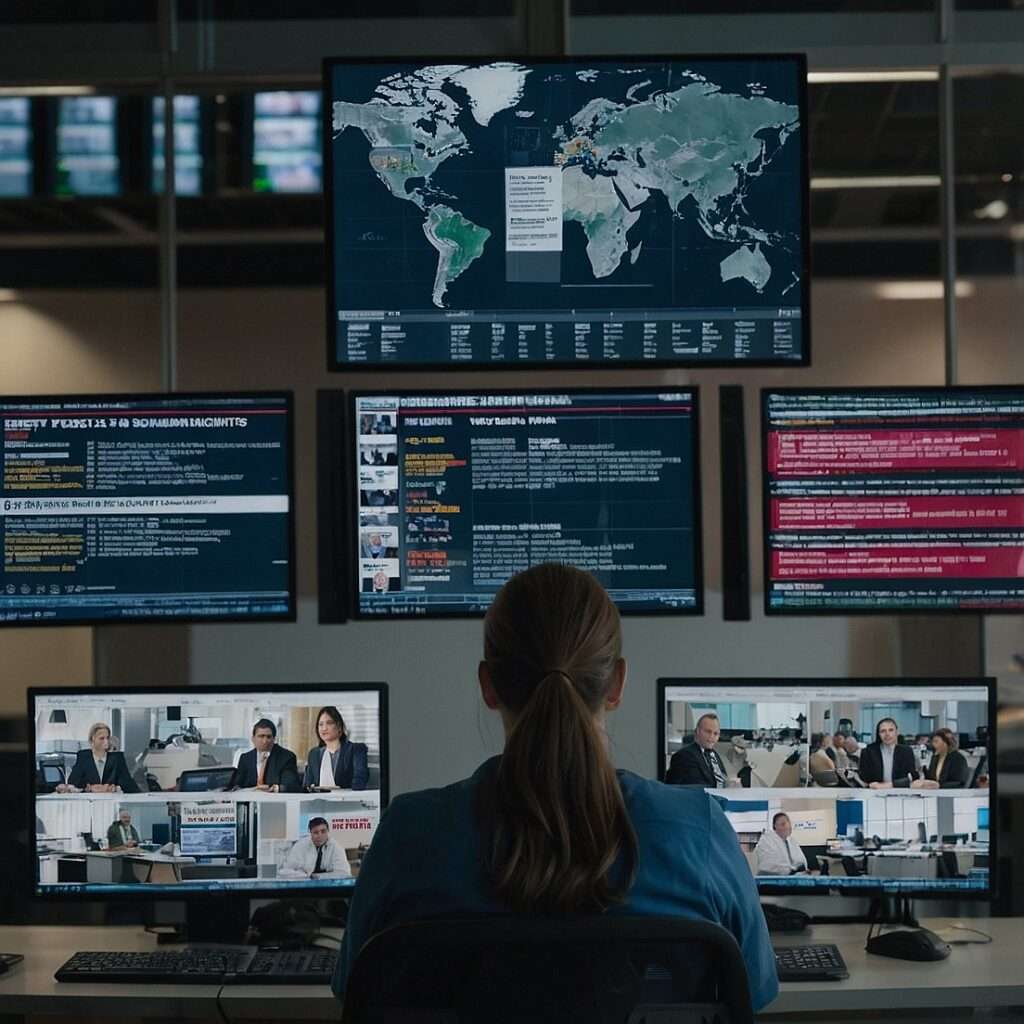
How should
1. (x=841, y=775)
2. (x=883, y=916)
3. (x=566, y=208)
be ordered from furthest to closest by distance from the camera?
(x=566, y=208) < (x=883, y=916) < (x=841, y=775)

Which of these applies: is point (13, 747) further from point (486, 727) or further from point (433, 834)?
point (433, 834)

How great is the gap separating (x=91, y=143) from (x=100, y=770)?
1.58 metres

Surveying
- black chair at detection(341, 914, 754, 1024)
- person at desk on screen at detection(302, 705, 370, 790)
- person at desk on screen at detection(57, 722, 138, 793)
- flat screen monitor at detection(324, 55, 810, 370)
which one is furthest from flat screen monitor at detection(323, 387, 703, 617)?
black chair at detection(341, 914, 754, 1024)

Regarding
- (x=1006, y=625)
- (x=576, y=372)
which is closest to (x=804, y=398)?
(x=576, y=372)

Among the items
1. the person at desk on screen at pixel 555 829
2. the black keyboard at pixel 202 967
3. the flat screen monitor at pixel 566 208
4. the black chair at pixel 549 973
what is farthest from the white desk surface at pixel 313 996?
the flat screen monitor at pixel 566 208

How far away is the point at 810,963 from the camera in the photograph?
243 cm

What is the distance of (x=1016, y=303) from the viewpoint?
315 cm

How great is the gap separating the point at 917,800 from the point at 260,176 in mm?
2131

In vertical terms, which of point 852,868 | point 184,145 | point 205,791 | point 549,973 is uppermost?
point 184,145

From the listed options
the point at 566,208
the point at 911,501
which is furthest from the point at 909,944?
the point at 566,208

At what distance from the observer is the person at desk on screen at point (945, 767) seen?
2625 mm

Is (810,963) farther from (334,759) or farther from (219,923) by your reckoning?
(219,923)

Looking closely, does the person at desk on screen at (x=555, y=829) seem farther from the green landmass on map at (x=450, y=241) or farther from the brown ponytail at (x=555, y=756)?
the green landmass on map at (x=450, y=241)

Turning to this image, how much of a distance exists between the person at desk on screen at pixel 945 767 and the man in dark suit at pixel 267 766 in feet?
4.25
